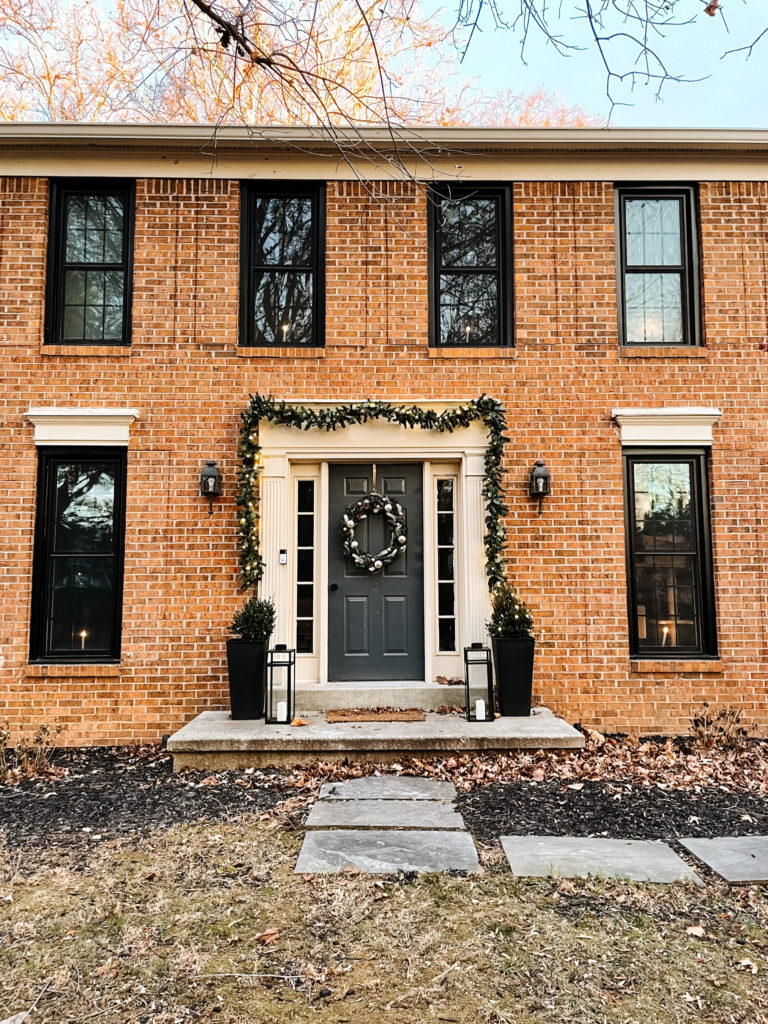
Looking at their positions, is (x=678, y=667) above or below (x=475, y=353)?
below

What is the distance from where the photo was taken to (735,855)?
3797 millimetres

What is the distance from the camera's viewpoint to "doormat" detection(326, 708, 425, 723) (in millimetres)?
5961

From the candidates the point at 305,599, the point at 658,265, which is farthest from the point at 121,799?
the point at 658,265

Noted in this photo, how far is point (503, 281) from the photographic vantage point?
6.93m

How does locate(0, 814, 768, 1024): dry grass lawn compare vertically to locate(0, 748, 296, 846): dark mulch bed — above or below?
above

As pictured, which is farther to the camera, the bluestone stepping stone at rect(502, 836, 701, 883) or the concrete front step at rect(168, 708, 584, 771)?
the concrete front step at rect(168, 708, 584, 771)

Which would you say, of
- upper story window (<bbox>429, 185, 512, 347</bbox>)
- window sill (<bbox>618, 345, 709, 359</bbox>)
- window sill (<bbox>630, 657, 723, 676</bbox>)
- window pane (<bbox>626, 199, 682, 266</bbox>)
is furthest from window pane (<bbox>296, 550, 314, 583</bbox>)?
window pane (<bbox>626, 199, 682, 266</bbox>)

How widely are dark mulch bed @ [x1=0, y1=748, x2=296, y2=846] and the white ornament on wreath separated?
6.82 ft

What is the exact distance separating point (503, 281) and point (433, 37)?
2.42 m

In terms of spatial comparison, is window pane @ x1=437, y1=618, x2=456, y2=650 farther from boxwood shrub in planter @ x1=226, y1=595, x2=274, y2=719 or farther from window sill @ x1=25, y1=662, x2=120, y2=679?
window sill @ x1=25, y1=662, x2=120, y2=679

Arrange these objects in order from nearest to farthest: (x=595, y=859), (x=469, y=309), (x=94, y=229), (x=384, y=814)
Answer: (x=595, y=859) → (x=384, y=814) → (x=94, y=229) → (x=469, y=309)

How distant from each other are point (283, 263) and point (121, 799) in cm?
496

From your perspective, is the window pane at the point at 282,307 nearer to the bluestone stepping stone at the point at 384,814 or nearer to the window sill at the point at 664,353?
the window sill at the point at 664,353

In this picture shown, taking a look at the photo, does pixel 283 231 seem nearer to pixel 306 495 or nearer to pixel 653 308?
pixel 306 495
